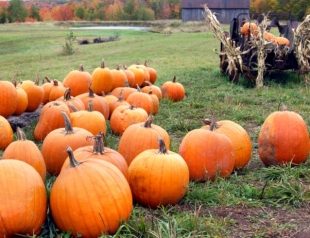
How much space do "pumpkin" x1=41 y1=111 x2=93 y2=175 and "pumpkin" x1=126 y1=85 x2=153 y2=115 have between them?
2319 millimetres

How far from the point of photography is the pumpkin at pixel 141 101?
645 centimetres

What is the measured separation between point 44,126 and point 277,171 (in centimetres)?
272

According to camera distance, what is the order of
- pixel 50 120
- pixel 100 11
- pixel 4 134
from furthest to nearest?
1. pixel 100 11
2. pixel 50 120
3. pixel 4 134

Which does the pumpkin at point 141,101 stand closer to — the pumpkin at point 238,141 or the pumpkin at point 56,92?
the pumpkin at point 56,92

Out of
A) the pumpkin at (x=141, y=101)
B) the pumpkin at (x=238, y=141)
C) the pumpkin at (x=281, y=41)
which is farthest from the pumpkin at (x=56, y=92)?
the pumpkin at (x=281, y=41)

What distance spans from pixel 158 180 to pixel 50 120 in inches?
89.4

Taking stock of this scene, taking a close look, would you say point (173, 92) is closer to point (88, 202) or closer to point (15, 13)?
point (88, 202)

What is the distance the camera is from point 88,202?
2.81 metres

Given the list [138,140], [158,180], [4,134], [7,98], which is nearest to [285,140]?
[138,140]

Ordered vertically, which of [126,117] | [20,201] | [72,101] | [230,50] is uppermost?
[230,50]

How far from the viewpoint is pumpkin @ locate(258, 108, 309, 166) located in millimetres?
4203

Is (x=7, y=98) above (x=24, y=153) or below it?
above

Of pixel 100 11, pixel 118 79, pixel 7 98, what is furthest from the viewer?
pixel 100 11

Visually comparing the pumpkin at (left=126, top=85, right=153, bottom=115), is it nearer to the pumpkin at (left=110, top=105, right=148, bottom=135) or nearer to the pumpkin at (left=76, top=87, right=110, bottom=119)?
the pumpkin at (left=76, top=87, right=110, bottom=119)
